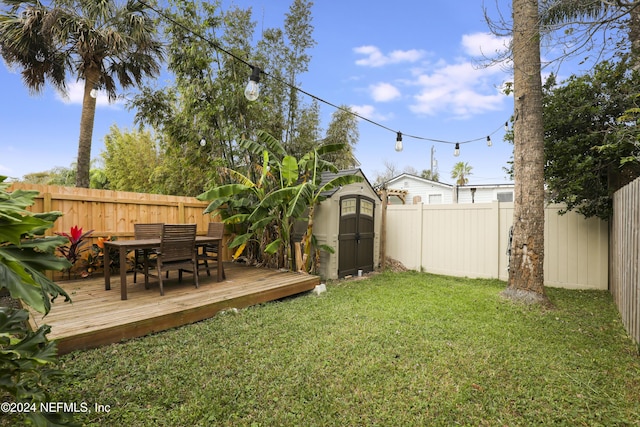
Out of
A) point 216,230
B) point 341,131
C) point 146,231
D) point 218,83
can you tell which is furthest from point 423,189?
point 146,231

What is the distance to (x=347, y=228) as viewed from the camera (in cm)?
671

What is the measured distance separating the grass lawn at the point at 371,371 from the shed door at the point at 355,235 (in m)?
2.52

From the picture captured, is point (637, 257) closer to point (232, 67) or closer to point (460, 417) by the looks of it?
point (460, 417)

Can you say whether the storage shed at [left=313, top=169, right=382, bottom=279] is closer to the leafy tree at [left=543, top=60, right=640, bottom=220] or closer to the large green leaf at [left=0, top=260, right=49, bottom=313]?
the leafy tree at [left=543, top=60, right=640, bottom=220]

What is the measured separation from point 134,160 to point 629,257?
18.6 meters

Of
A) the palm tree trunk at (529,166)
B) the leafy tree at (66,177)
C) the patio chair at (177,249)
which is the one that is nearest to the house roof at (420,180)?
the palm tree trunk at (529,166)

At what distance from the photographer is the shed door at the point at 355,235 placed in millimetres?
6648

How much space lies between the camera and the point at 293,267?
645 centimetres

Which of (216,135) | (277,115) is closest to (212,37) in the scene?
(216,135)

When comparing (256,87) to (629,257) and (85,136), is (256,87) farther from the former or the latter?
(85,136)

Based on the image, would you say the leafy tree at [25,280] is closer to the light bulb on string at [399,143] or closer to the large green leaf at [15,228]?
the large green leaf at [15,228]

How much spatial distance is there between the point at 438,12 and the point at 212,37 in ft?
18.8

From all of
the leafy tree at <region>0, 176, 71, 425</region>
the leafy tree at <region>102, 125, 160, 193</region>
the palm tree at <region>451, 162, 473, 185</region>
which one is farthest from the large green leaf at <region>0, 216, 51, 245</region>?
the palm tree at <region>451, 162, 473, 185</region>

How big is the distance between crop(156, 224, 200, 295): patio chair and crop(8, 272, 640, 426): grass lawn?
113cm
